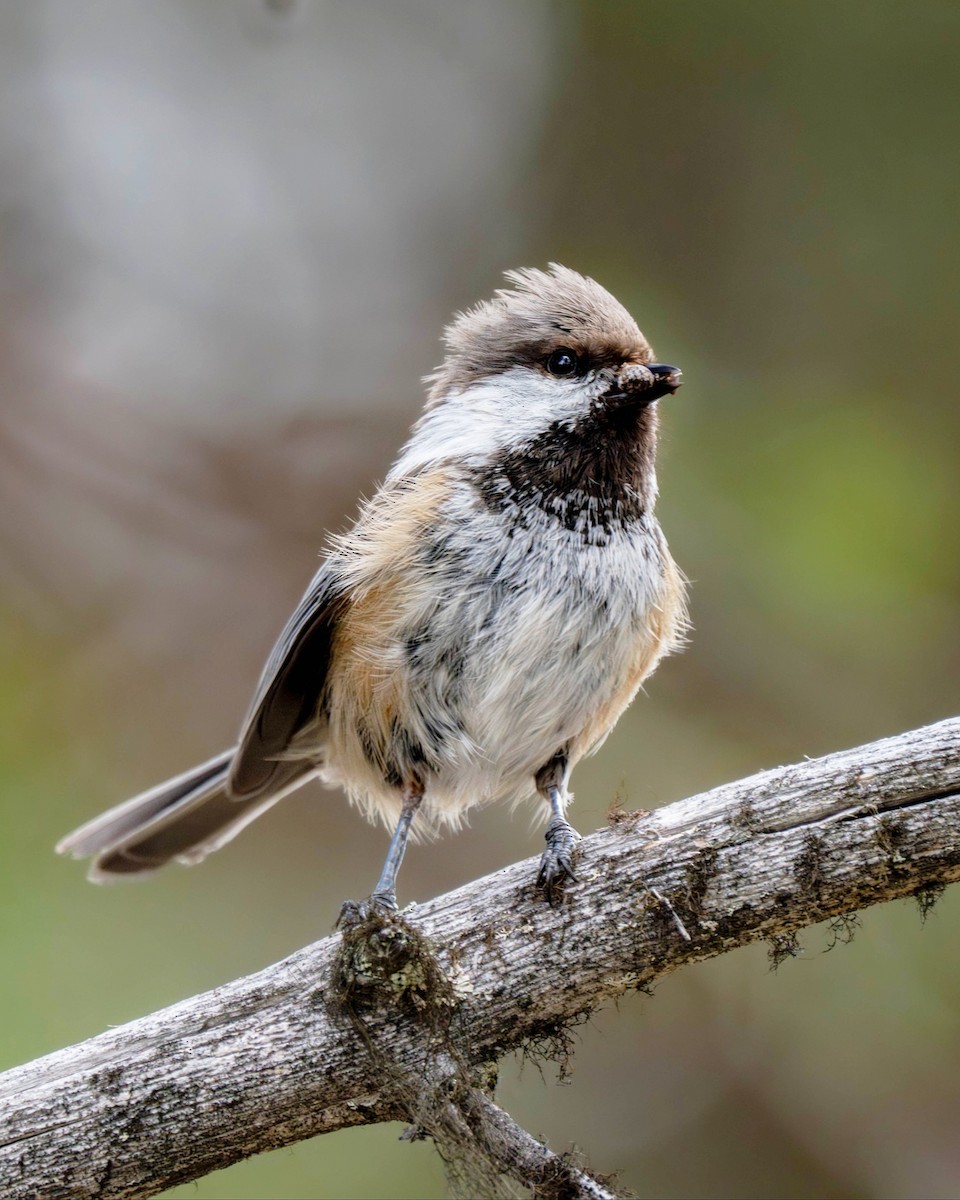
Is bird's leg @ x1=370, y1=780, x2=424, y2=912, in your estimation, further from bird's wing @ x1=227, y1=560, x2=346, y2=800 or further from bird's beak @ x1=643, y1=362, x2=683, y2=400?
bird's beak @ x1=643, y1=362, x2=683, y2=400

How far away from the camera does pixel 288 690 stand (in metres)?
2.78

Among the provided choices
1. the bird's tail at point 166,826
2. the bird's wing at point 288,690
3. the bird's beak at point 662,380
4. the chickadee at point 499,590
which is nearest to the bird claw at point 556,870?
the chickadee at point 499,590

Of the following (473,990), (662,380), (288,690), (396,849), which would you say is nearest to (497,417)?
(662,380)

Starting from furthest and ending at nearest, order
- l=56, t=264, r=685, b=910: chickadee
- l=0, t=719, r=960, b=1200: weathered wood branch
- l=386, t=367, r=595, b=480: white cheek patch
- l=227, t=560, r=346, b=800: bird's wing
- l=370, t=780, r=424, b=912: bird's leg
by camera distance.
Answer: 1. l=227, t=560, r=346, b=800: bird's wing
2. l=386, t=367, r=595, b=480: white cheek patch
3. l=56, t=264, r=685, b=910: chickadee
4. l=370, t=780, r=424, b=912: bird's leg
5. l=0, t=719, r=960, b=1200: weathered wood branch

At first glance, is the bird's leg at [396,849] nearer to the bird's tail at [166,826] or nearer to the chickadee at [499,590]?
the chickadee at [499,590]

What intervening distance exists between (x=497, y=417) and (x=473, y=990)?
1.29 metres

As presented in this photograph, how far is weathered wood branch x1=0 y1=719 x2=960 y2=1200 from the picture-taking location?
1.80 meters

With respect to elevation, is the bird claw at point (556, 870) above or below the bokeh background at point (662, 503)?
below

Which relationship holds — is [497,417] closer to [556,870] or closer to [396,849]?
[396,849]

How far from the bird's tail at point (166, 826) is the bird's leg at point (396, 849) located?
602 millimetres

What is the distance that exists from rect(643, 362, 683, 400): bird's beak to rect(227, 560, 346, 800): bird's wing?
2.72 ft

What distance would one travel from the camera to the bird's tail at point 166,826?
9.72 feet

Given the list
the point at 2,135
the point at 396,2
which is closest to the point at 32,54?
the point at 2,135

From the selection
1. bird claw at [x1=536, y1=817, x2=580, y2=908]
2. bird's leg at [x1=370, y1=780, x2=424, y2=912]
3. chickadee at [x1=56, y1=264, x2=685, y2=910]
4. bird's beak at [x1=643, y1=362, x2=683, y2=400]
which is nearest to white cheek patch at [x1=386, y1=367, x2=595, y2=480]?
chickadee at [x1=56, y1=264, x2=685, y2=910]
